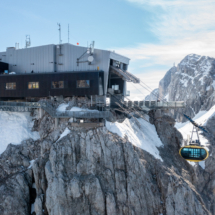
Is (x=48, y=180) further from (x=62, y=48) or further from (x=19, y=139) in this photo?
(x=62, y=48)

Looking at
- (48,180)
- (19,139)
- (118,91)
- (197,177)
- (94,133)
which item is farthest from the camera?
(118,91)

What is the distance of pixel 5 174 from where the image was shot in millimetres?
31359

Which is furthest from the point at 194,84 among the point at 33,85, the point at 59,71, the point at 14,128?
the point at 14,128

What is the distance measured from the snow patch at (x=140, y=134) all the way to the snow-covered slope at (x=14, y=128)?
12894 mm

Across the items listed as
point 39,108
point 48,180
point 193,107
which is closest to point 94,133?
point 48,180

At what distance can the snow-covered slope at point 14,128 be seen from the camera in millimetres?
34281

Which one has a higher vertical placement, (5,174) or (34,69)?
(34,69)

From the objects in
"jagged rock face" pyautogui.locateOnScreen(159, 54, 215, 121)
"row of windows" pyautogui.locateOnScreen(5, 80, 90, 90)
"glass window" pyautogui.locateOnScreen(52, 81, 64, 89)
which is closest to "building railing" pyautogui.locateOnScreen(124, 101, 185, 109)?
"row of windows" pyautogui.locateOnScreen(5, 80, 90, 90)

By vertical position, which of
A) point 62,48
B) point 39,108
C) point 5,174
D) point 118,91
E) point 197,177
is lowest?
point 197,177

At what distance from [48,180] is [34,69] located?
2145 cm

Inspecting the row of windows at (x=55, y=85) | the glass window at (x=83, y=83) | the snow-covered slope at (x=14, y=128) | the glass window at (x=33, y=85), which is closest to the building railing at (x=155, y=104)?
the glass window at (x=83, y=83)

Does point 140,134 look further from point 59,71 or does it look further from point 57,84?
point 59,71

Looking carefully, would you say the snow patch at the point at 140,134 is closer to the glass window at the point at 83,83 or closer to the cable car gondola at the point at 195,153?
the cable car gondola at the point at 195,153

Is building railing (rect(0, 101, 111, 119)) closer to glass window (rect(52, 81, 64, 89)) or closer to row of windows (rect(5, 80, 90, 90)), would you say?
glass window (rect(52, 81, 64, 89))
